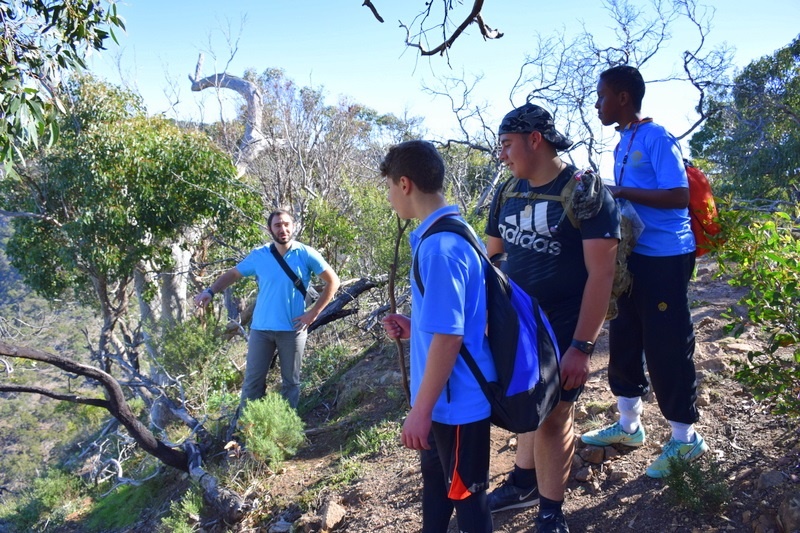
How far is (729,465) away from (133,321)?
1437 cm

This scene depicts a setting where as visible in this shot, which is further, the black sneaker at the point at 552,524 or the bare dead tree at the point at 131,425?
the bare dead tree at the point at 131,425

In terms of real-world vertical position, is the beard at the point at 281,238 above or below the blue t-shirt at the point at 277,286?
above

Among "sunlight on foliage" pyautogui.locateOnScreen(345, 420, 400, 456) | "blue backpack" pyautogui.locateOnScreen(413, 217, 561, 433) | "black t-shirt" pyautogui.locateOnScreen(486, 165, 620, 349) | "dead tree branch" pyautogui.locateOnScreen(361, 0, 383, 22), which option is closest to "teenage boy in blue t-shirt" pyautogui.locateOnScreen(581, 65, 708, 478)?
"black t-shirt" pyautogui.locateOnScreen(486, 165, 620, 349)

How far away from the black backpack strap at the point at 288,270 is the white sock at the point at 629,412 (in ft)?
8.25

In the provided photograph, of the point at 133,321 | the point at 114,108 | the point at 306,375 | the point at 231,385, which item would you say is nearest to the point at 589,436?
the point at 306,375

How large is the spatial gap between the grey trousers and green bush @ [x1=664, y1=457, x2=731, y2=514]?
2.93 meters

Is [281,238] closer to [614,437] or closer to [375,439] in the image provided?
[375,439]

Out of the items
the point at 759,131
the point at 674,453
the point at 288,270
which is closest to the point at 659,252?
the point at 674,453

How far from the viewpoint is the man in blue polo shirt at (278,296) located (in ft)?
14.8

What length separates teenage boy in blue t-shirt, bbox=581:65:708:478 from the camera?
91.5 inches

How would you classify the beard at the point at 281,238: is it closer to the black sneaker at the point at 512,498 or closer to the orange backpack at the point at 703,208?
the black sneaker at the point at 512,498

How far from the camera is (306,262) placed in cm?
460

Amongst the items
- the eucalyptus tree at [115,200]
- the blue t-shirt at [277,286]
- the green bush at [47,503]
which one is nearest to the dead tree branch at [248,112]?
the eucalyptus tree at [115,200]

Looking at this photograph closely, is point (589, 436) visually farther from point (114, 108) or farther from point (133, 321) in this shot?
point (133, 321)
